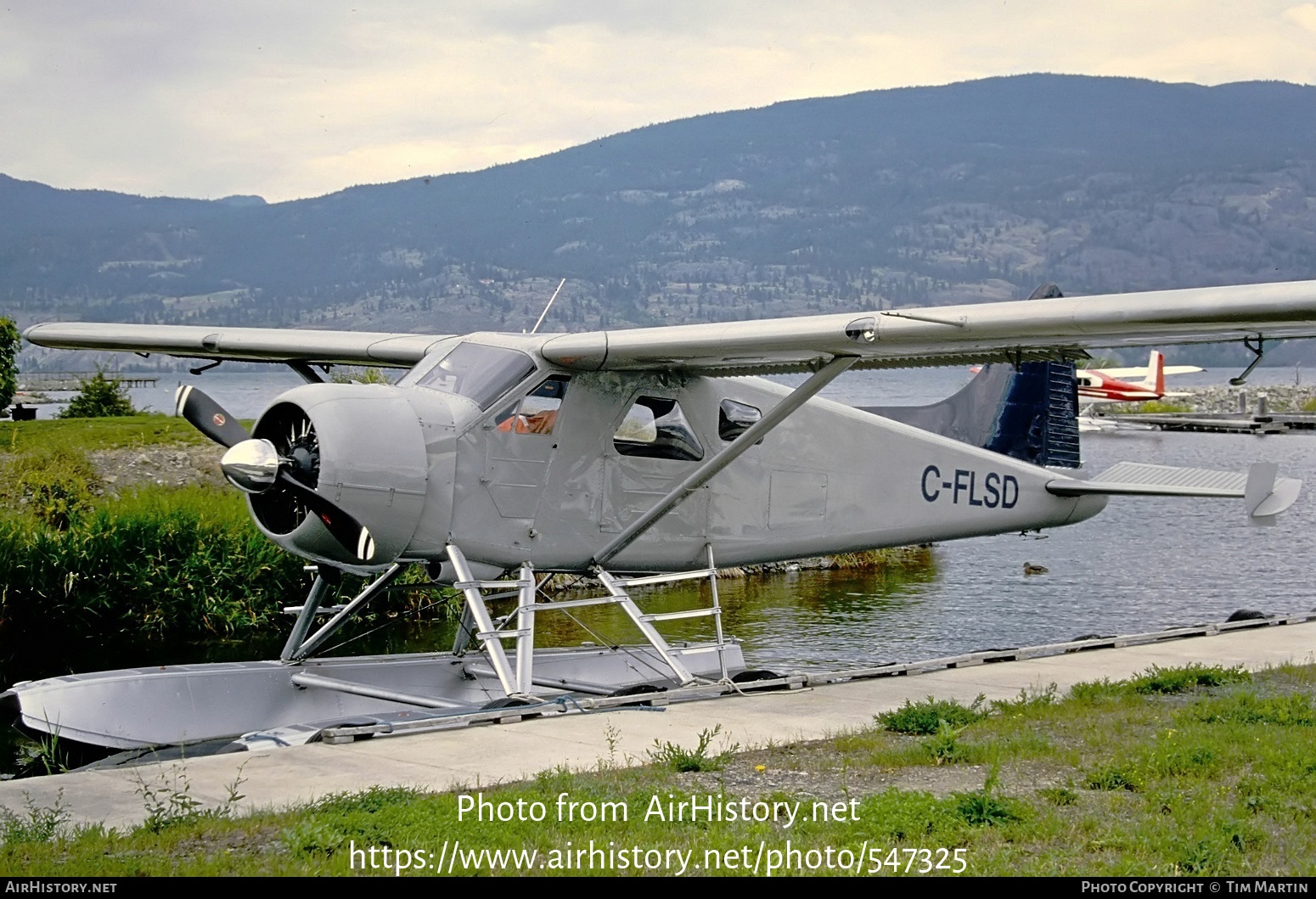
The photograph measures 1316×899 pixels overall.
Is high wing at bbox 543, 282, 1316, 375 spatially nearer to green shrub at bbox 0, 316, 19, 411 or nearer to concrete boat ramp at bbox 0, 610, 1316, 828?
concrete boat ramp at bbox 0, 610, 1316, 828

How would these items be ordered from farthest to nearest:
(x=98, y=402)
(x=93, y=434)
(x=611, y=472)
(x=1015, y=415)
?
(x=98, y=402) → (x=93, y=434) → (x=1015, y=415) → (x=611, y=472)

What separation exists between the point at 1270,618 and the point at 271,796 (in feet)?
35.6

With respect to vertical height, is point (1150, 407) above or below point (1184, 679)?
below

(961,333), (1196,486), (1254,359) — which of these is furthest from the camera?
(1196,486)

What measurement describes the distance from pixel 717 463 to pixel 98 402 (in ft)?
61.0

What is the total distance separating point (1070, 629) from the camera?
16.6m

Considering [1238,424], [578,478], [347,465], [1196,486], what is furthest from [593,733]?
[1238,424]

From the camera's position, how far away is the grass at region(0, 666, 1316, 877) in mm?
4871

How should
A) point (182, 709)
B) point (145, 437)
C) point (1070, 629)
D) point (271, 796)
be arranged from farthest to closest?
point (145, 437)
point (1070, 629)
point (182, 709)
point (271, 796)

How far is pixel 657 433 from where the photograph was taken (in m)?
10.5

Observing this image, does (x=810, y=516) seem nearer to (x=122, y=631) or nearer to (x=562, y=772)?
(x=562, y=772)

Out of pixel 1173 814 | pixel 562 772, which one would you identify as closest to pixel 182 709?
pixel 562 772

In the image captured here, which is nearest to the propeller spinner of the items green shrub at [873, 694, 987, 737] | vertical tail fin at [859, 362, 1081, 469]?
green shrub at [873, 694, 987, 737]

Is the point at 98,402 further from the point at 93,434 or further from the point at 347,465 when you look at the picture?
the point at 347,465
